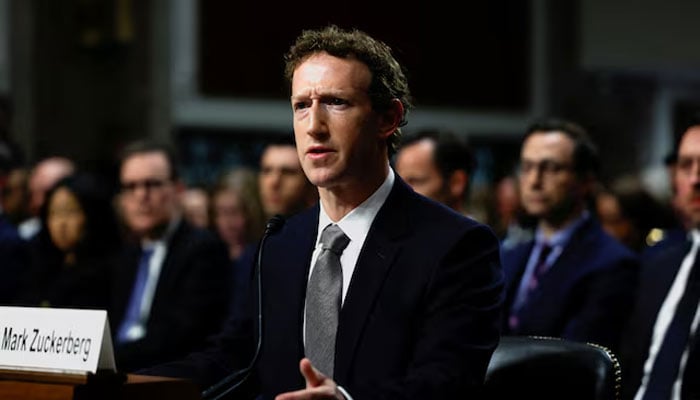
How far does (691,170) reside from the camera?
4.71 meters

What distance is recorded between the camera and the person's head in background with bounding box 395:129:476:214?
5652mm

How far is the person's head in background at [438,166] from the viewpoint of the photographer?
5.65 meters

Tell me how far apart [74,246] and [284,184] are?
103 cm

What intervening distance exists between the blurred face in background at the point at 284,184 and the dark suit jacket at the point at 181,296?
0.56m

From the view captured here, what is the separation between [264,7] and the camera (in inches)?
451

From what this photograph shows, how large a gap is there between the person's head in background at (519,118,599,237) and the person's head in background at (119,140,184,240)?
169cm

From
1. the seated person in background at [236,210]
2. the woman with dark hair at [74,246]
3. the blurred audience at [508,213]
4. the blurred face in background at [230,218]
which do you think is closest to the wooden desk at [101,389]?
the woman with dark hair at [74,246]

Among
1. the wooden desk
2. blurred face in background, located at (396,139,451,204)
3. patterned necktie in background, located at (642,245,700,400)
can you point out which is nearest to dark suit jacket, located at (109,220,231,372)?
blurred face in background, located at (396,139,451,204)

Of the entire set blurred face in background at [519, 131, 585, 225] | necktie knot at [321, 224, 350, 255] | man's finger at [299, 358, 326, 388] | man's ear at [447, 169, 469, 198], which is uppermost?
necktie knot at [321, 224, 350, 255]

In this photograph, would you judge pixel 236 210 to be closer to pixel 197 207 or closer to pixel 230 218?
pixel 230 218

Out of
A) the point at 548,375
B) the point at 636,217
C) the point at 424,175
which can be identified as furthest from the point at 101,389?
the point at 636,217

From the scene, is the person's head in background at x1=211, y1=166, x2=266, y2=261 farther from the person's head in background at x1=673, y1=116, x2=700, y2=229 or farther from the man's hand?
the man's hand

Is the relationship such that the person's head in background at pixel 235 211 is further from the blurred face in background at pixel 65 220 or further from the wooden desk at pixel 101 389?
the wooden desk at pixel 101 389

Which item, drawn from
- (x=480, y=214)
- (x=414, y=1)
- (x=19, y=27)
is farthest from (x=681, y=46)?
(x=19, y=27)
